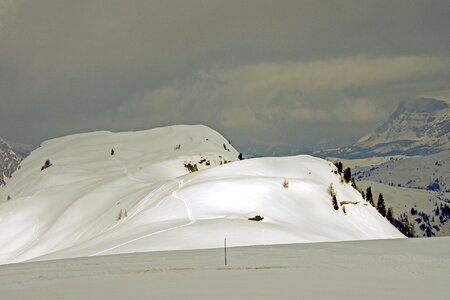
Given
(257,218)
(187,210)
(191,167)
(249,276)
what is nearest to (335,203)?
(257,218)

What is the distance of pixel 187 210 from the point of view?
41875 mm

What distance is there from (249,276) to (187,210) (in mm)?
28102

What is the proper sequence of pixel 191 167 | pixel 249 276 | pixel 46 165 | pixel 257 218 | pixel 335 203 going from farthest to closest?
pixel 46 165 → pixel 191 167 → pixel 335 203 → pixel 257 218 → pixel 249 276

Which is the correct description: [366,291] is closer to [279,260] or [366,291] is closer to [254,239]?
[279,260]

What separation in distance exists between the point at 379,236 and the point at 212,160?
252ft

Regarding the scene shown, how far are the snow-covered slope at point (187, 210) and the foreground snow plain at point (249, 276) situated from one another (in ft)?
30.8

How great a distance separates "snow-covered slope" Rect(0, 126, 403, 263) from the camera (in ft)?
105

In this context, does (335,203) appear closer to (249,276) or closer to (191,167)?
(249,276)

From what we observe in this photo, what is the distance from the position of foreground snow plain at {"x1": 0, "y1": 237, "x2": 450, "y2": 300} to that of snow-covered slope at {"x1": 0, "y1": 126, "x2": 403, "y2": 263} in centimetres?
938

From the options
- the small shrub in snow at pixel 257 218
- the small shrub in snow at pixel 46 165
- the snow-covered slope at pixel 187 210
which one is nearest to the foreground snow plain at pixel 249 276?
the snow-covered slope at pixel 187 210

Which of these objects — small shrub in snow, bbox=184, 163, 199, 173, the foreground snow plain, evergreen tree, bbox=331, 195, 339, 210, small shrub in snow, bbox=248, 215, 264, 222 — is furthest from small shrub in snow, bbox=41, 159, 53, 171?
the foreground snow plain

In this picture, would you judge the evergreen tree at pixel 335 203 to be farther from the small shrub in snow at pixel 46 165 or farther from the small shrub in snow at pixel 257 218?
the small shrub in snow at pixel 46 165

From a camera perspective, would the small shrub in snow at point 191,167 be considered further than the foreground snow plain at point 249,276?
Yes

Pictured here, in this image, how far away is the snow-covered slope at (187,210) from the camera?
105 feet
